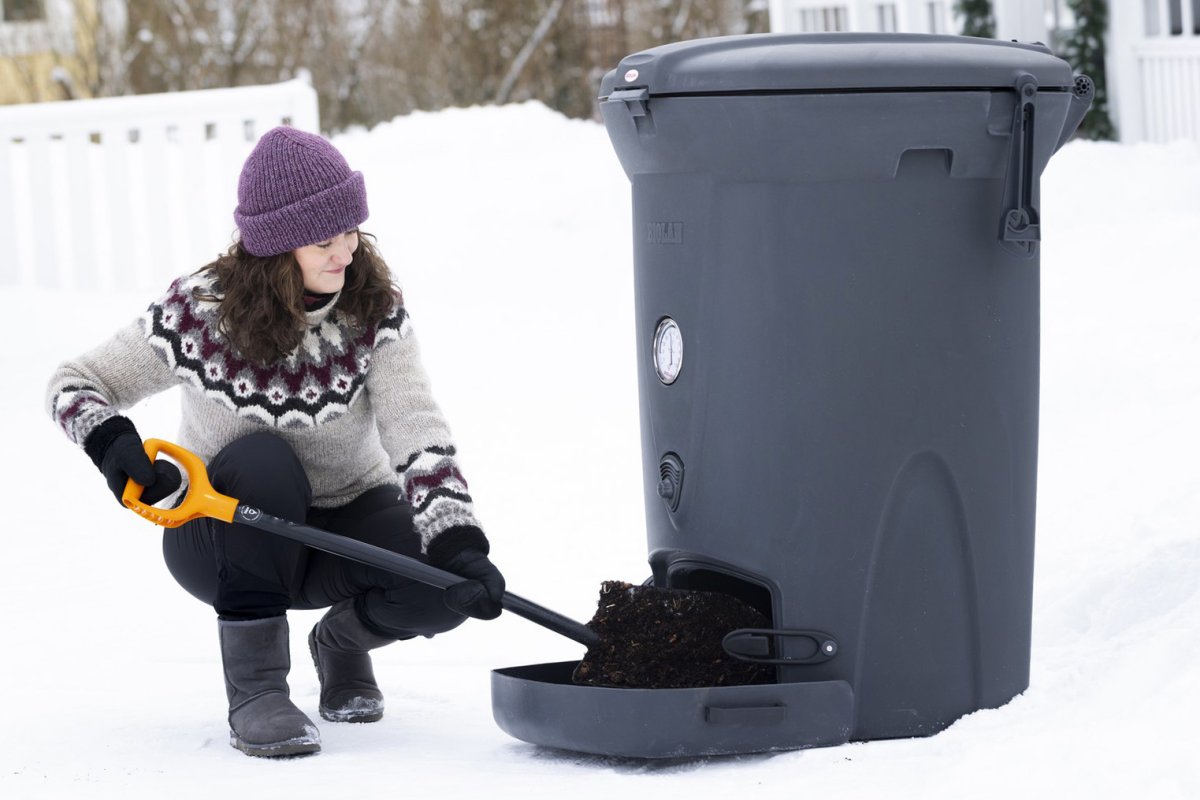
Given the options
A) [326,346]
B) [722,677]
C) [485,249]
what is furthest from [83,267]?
[722,677]

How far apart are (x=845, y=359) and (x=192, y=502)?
0.94 meters

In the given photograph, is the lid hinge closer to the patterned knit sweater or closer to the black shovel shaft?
the patterned knit sweater

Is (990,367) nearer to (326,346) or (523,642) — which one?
(326,346)

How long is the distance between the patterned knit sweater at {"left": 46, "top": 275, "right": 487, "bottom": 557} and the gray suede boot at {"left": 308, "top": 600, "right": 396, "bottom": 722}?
26 centimetres

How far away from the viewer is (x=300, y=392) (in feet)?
7.88

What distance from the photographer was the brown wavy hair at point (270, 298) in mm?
2328

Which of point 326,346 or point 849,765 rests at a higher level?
point 326,346

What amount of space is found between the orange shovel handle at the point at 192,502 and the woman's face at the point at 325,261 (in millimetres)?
316

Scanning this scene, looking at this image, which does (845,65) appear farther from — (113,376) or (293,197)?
(113,376)

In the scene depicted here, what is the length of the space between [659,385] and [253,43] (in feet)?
38.7

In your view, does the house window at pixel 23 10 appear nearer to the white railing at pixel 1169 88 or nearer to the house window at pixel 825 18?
the house window at pixel 825 18

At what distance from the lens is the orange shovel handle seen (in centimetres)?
227

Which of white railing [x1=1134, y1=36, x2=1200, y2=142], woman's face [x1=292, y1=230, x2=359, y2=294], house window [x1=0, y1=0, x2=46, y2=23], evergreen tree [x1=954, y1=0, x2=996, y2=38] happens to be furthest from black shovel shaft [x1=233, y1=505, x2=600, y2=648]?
house window [x1=0, y1=0, x2=46, y2=23]

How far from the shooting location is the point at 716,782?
210cm
